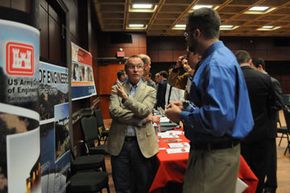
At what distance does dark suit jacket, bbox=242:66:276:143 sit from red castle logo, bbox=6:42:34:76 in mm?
2292

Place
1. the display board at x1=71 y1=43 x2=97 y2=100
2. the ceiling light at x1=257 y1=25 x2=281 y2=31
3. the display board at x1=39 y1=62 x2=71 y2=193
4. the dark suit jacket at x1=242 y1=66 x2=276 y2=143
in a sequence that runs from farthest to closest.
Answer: the ceiling light at x1=257 y1=25 x2=281 y2=31 < the display board at x1=71 y1=43 x2=97 y2=100 < the dark suit jacket at x1=242 y1=66 x2=276 y2=143 < the display board at x1=39 y1=62 x2=71 y2=193

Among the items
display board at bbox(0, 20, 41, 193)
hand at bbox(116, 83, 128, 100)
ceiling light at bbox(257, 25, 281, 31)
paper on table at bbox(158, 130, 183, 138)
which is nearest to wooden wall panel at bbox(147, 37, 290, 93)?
ceiling light at bbox(257, 25, 281, 31)

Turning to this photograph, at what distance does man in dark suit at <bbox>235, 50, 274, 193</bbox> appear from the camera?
313 centimetres

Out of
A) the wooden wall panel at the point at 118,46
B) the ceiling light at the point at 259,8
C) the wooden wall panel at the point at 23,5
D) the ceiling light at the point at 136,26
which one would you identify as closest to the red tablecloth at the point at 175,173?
the wooden wall panel at the point at 23,5

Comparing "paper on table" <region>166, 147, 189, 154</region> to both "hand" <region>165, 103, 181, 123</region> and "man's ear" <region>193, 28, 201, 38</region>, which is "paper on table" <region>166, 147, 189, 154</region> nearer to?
"hand" <region>165, 103, 181, 123</region>

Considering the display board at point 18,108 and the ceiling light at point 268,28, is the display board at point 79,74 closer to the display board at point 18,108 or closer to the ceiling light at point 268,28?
the display board at point 18,108

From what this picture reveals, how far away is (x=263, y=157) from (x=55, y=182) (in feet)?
6.98

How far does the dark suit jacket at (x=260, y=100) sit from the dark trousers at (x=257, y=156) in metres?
0.07

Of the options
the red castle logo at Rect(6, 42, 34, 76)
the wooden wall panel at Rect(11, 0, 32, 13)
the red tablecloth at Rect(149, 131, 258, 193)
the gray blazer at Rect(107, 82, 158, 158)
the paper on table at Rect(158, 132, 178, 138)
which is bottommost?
the red tablecloth at Rect(149, 131, 258, 193)

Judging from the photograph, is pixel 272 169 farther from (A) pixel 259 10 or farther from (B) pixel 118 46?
(B) pixel 118 46

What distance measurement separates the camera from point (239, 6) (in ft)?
26.3

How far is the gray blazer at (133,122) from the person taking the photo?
2643mm

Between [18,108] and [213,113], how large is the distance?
0.92 m

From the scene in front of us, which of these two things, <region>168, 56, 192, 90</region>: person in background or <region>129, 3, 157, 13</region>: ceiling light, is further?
<region>129, 3, 157, 13</region>: ceiling light
